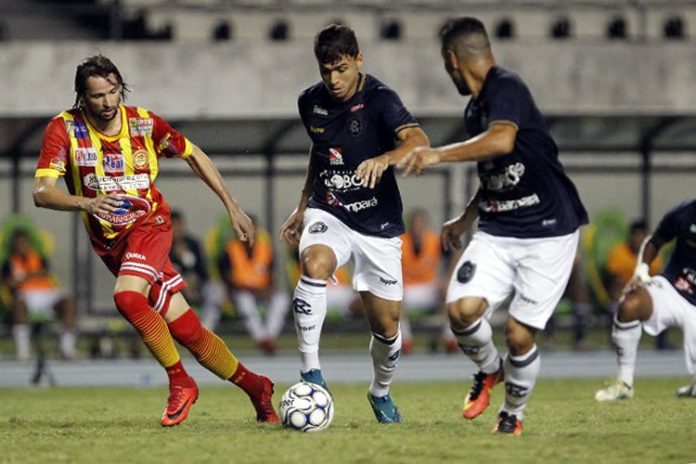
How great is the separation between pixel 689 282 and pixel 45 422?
4.92 m

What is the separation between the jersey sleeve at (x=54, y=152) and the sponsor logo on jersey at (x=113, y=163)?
218 mm

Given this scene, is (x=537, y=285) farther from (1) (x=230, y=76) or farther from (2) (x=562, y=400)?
(1) (x=230, y=76)

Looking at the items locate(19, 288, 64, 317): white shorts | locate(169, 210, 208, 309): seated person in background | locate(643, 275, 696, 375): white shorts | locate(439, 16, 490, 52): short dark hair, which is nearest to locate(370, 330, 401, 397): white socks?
locate(439, 16, 490, 52): short dark hair

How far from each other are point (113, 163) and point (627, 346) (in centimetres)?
471

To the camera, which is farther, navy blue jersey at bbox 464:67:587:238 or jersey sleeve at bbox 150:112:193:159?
jersey sleeve at bbox 150:112:193:159

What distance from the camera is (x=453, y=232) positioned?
8.05 meters

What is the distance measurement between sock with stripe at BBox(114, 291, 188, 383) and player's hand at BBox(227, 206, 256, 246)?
0.62 meters

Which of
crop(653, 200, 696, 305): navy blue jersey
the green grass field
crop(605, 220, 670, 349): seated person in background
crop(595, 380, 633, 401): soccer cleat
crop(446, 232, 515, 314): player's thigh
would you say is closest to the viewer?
the green grass field

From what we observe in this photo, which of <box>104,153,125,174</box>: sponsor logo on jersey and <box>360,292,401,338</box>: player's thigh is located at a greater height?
<box>104,153,125,174</box>: sponsor logo on jersey

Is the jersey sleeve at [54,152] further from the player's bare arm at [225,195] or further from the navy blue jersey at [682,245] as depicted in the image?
the navy blue jersey at [682,245]

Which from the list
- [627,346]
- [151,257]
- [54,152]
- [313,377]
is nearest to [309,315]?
[313,377]

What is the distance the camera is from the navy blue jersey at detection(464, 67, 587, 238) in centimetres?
726

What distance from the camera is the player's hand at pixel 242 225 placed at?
816 cm

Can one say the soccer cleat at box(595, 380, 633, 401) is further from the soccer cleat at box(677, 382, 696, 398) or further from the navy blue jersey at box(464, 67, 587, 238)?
the navy blue jersey at box(464, 67, 587, 238)
